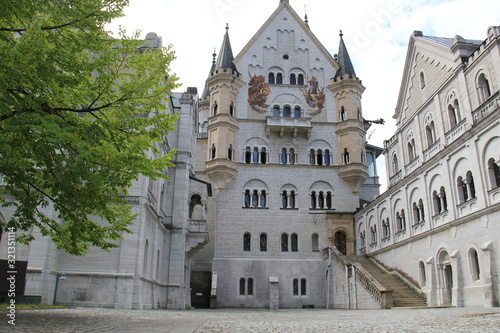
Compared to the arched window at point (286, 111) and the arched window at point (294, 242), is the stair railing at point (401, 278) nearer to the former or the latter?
the arched window at point (294, 242)

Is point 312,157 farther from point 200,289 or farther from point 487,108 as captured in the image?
point 487,108

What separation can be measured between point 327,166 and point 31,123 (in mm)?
37095

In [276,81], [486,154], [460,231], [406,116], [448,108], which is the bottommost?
[460,231]

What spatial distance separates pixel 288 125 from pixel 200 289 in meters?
18.9

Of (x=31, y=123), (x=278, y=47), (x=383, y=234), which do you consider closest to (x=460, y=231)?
(x=383, y=234)

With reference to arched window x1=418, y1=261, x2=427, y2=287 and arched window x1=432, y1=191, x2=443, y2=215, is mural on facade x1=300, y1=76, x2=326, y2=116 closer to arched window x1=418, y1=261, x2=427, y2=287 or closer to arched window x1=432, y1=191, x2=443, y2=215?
arched window x1=432, y1=191, x2=443, y2=215

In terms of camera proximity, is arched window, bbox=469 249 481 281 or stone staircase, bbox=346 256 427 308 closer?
arched window, bbox=469 249 481 281

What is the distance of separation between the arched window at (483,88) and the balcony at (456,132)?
1.72 meters

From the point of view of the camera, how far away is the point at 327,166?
143ft

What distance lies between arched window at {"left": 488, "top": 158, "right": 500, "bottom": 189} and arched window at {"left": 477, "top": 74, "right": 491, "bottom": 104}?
3962 mm

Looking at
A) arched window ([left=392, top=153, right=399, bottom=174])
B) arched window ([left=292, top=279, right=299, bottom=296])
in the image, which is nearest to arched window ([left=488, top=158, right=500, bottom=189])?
arched window ([left=392, top=153, right=399, bottom=174])

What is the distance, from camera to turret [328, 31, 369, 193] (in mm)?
42750

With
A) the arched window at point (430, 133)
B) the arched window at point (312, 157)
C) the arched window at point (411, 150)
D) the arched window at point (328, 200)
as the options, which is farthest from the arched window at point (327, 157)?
the arched window at point (430, 133)

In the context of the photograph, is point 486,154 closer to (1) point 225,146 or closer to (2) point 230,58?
(1) point 225,146
